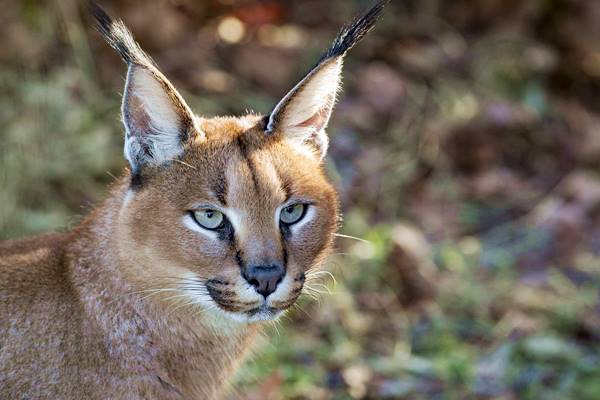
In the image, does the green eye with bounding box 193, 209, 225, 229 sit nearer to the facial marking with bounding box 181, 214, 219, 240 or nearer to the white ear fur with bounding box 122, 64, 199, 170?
the facial marking with bounding box 181, 214, 219, 240

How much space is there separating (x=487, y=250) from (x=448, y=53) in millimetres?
2971

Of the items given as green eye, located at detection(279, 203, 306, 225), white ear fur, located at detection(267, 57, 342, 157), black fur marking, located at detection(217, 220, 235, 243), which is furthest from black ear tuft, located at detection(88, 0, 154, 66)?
green eye, located at detection(279, 203, 306, 225)

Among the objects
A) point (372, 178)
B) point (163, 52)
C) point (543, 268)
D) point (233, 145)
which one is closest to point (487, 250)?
point (543, 268)

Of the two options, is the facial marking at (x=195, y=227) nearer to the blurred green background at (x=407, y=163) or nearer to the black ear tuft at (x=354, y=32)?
the black ear tuft at (x=354, y=32)

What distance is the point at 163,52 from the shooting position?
9273 millimetres

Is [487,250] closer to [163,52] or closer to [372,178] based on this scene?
[372,178]

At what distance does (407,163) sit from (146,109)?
4.75 m

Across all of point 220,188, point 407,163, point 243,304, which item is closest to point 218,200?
point 220,188

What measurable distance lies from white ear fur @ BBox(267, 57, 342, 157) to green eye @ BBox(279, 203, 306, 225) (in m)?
0.37

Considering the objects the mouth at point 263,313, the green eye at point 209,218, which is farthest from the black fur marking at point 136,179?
the mouth at point 263,313

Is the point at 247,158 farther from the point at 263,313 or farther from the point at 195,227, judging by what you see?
the point at 263,313

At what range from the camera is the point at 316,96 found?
15.1ft

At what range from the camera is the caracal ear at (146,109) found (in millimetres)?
4195

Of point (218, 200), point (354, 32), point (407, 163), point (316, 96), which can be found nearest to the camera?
point (218, 200)
